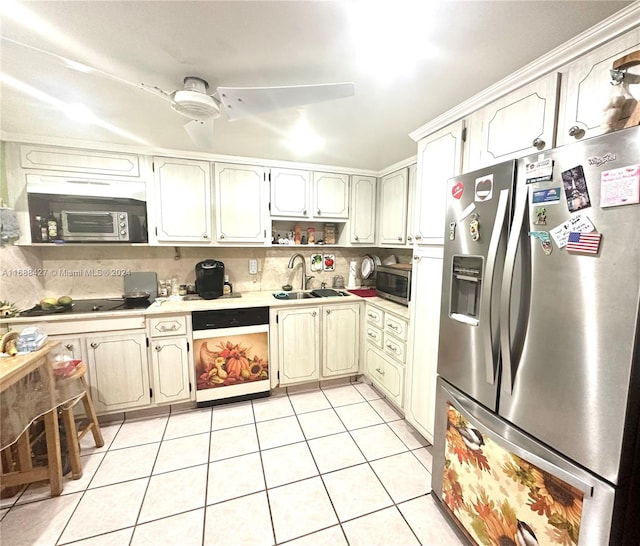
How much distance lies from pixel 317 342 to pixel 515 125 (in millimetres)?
2196

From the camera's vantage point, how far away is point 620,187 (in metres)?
0.79

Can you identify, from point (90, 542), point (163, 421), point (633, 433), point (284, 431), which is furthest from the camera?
point (163, 421)

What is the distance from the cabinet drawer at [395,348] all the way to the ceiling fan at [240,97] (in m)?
1.83

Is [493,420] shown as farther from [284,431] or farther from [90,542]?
[90,542]

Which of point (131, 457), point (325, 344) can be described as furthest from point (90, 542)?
point (325, 344)

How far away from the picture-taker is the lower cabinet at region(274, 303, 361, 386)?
2588 millimetres

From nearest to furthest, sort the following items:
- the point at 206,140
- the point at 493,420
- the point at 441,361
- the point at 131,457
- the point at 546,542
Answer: the point at 546,542 → the point at 493,420 → the point at 441,361 → the point at 206,140 → the point at 131,457

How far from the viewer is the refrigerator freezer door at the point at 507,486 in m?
0.87

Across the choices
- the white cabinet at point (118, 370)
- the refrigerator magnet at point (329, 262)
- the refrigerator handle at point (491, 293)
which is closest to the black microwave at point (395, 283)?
the refrigerator magnet at point (329, 262)

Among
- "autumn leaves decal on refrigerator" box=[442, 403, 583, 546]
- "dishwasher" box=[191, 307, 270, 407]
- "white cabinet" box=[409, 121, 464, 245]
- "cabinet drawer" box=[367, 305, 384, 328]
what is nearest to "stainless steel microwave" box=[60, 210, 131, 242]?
"dishwasher" box=[191, 307, 270, 407]

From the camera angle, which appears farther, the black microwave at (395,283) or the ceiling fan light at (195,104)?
the black microwave at (395,283)

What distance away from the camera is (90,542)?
1.32 meters

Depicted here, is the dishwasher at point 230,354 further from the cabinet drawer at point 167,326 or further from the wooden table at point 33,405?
→ the wooden table at point 33,405

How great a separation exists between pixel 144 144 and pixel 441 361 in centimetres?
276
